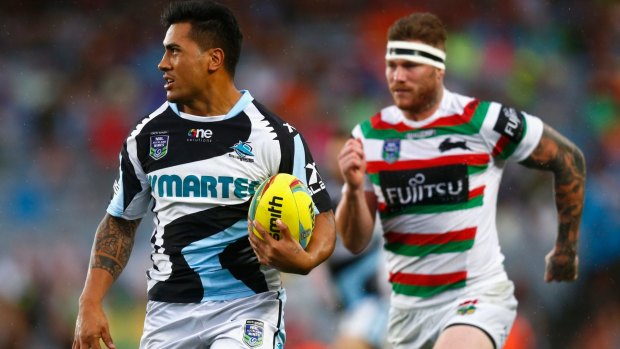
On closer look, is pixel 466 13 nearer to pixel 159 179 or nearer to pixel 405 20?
pixel 405 20

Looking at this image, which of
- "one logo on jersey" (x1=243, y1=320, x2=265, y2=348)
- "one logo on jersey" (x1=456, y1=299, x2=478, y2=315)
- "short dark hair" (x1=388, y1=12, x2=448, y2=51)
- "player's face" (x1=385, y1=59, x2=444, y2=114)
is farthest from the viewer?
"short dark hair" (x1=388, y1=12, x2=448, y2=51)

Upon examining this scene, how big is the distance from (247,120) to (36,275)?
590 centimetres

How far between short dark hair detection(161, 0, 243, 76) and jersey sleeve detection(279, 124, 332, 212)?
0.47 metres

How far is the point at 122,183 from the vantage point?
4.50m

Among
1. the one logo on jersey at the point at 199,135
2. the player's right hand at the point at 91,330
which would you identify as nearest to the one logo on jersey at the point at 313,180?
the one logo on jersey at the point at 199,135

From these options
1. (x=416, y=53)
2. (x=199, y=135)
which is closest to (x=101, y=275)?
(x=199, y=135)

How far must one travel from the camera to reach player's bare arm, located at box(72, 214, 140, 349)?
412 cm

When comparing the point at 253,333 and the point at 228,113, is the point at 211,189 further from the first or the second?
the point at 253,333

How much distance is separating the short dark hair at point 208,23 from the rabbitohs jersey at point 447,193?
155 centimetres

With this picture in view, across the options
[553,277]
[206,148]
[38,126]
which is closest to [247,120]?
[206,148]

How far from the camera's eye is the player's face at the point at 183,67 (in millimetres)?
4320

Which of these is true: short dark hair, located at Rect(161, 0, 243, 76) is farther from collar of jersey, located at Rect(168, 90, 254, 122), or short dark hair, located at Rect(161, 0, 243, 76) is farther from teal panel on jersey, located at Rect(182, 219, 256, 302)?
teal panel on jersey, located at Rect(182, 219, 256, 302)

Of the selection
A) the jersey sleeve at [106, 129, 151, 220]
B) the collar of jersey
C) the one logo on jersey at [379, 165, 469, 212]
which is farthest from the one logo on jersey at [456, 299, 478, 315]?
the jersey sleeve at [106, 129, 151, 220]

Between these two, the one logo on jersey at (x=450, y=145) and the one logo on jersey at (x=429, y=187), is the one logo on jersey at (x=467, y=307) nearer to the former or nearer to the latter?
the one logo on jersey at (x=429, y=187)
